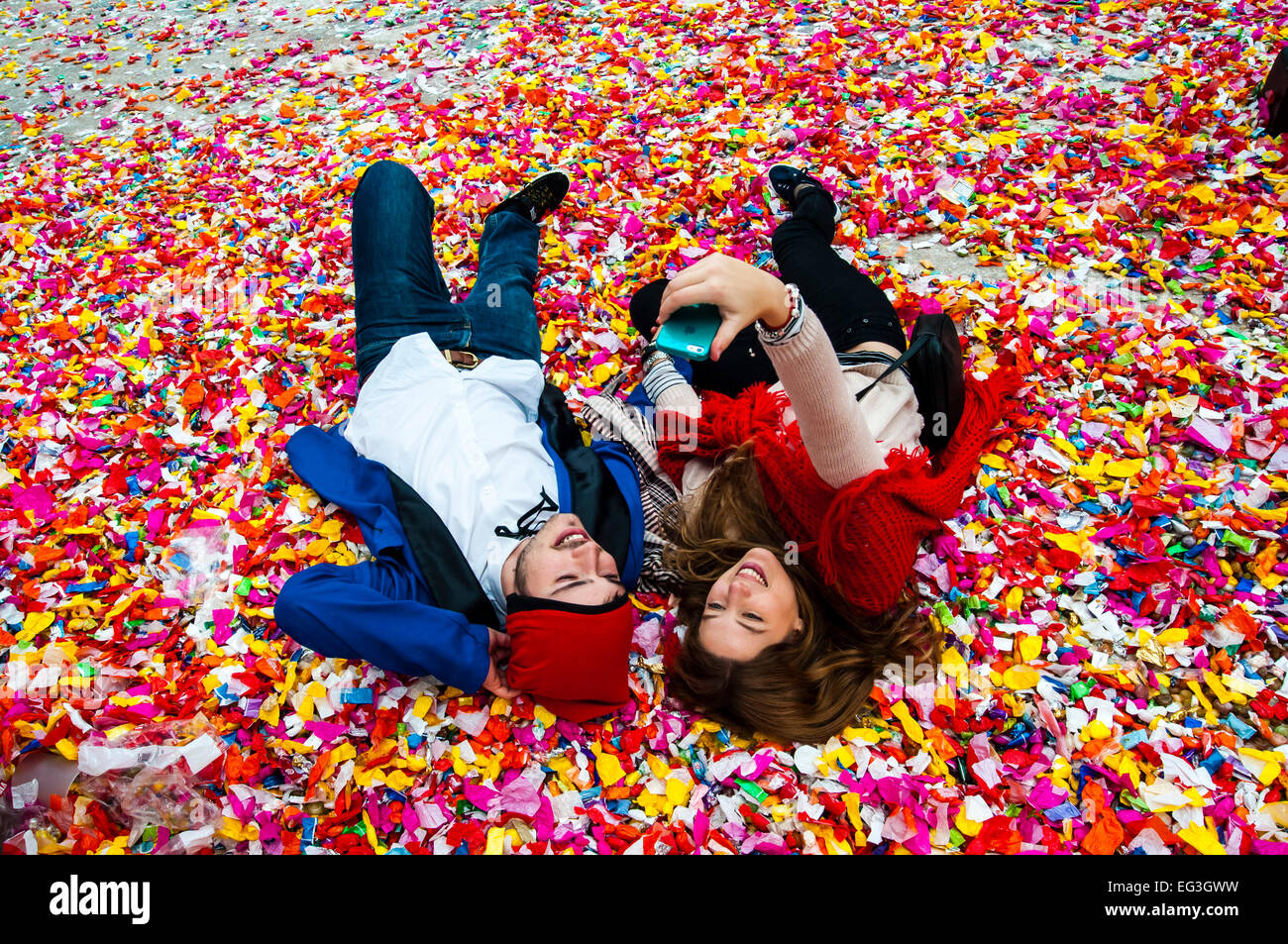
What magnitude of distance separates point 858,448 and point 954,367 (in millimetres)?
1037

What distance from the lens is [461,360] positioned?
11.0 feet

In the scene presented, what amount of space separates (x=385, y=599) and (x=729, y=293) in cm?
149

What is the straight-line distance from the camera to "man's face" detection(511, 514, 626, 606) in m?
2.57

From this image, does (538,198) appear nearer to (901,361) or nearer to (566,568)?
(901,361)

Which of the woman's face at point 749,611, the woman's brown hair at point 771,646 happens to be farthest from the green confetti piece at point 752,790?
the woman's face at point 749,611

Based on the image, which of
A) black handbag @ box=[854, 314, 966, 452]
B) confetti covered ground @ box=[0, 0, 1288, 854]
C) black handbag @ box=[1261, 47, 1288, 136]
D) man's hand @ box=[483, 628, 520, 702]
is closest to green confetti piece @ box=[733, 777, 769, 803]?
confetti covered ground @ box=[0, 0, 1288, 854]

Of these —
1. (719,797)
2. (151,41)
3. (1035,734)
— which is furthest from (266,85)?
(1035,734)

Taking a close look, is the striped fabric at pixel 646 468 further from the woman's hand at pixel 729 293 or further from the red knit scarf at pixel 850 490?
the woman's hand at pixel 729 293

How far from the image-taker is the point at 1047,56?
536 centimetres

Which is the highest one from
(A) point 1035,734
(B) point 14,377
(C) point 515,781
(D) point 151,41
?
(D) point 151,41

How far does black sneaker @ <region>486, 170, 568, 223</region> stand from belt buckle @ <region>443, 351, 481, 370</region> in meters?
1.08

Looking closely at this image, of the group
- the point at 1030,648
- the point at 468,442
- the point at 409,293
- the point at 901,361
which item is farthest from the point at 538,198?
the point at 1030,648

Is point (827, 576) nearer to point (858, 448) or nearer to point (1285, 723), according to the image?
point (858, 448)

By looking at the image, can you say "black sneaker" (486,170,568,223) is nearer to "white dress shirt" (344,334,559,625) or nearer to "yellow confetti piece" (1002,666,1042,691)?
"white dress shirt" (344,334,559,625)
